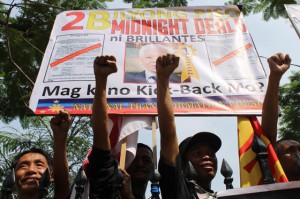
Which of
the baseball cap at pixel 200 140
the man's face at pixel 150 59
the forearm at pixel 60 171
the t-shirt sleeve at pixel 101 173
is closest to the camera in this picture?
the t-shirt sleeve at pixel 101 173

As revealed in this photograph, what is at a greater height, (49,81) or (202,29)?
(202,29)

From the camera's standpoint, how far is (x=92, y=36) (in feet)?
11.9

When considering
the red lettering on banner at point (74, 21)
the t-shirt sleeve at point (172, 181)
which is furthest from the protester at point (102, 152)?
the red lettering on banner at point (74, 21)

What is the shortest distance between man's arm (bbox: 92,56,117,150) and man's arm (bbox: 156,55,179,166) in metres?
0.33

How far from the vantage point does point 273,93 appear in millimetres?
2932

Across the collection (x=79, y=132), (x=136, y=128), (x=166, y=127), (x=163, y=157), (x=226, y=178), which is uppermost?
(x=79, y=132)

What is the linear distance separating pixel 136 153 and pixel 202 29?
1357mm

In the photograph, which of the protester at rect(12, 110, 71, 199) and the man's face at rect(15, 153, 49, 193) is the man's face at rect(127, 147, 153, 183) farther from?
the man's face at rect(15, 153, 49, 193)

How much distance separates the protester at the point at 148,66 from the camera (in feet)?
10.6

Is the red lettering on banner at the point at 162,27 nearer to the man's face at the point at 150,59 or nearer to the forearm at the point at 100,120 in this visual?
the man's face at the point at 150,59

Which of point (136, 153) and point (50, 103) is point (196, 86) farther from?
point (50, 103)

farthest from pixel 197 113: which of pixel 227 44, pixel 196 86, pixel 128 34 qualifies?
pixel 128 34

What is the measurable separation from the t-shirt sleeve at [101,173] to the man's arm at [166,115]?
1.15 ft

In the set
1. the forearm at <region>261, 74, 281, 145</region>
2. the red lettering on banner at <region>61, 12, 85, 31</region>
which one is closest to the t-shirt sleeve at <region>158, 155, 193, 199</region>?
the forearm at <region>261, 74, 281, 145</region>
